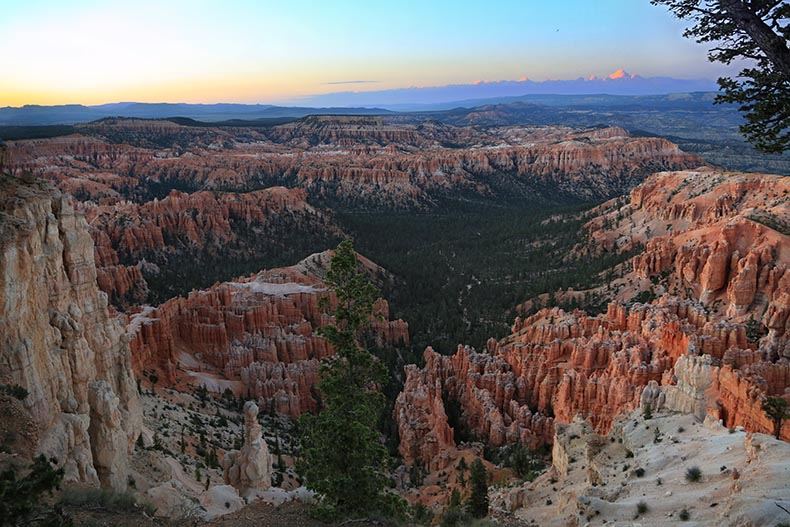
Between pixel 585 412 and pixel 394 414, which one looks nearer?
pixel 585 412

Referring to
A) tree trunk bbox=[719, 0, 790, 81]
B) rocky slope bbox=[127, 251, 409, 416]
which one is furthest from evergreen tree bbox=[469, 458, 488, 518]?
rocky slope bbox=[127, 251, 409, 416]

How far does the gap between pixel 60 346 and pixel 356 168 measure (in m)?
115

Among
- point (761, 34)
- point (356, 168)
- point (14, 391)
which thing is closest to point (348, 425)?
point (14, 391)

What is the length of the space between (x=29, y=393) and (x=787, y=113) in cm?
1373

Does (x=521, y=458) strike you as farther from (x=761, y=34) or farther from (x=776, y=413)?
(x=761, y=34)

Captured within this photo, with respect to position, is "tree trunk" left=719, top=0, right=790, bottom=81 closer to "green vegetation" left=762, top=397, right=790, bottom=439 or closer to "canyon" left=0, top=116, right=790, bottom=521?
"canyon" left=0, top=116, right=790, bottom=521

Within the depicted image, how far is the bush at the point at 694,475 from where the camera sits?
11.9 m

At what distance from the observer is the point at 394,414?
29.8 meters

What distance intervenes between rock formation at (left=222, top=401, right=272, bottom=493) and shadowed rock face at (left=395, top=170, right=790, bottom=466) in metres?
12.8

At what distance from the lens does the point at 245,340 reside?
116 ft

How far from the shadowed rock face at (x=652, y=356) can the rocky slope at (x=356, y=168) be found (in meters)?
77.6

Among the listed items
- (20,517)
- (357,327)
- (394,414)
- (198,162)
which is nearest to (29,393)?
(20,517)

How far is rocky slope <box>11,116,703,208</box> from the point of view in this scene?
11225 cm

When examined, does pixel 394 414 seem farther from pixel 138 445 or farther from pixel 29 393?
pixel 29 393
